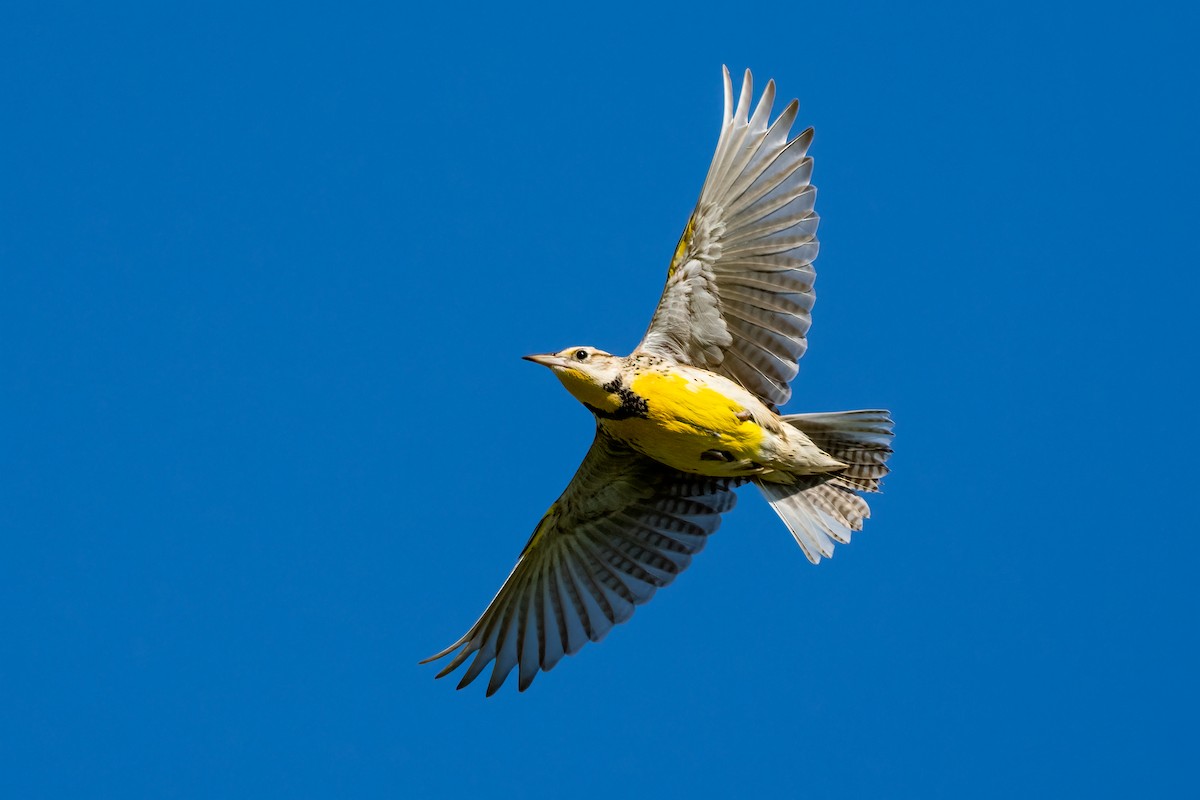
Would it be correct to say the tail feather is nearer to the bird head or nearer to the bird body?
the bird body

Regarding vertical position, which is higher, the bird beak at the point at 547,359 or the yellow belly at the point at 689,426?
the bird beak at the point at 547,359

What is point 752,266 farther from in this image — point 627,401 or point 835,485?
point 835,485

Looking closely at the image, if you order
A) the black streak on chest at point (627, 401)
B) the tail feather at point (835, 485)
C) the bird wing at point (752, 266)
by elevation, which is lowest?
the tail feather at point (835, 485)

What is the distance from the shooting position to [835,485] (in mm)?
10906

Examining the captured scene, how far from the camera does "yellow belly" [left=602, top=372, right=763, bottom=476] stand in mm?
10172

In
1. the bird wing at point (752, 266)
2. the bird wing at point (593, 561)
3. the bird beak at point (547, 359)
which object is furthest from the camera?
the bird wing at point (593, 561)

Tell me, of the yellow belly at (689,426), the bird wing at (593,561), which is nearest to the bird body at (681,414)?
the yellow belly at (689,426)


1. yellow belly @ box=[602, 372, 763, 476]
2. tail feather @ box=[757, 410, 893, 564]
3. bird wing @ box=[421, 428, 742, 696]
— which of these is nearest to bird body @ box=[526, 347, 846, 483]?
yellow belly @ box=[602, 372, 763, 476]

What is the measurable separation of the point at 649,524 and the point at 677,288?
66.3 inches

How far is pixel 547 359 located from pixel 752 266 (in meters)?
1.47

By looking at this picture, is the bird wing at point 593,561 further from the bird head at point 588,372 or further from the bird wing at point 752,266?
the bird head at point 588,372

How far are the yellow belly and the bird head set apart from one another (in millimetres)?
147

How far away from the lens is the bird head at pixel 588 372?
10.0 m

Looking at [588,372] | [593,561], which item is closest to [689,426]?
[588,372]
